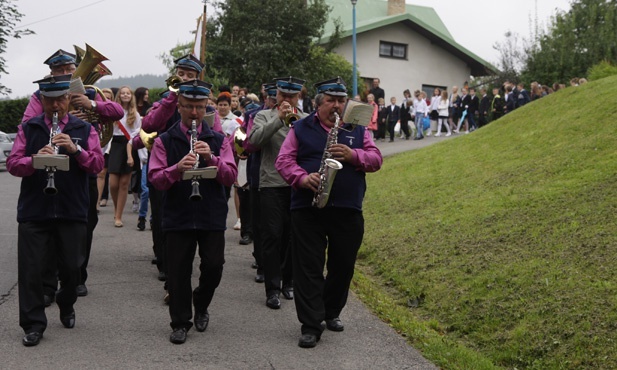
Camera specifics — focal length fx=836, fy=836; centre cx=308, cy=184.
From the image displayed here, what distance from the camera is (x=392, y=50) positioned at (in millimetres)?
45531

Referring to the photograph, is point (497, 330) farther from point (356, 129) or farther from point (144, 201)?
point (144, 201)

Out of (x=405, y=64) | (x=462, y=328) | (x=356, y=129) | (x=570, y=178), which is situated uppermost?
(x=405, y=64)

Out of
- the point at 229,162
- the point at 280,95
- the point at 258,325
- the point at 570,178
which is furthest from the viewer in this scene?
the point at 570,178

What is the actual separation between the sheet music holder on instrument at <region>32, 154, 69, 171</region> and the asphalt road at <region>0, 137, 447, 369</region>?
1421 mm

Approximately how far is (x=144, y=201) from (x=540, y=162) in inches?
240

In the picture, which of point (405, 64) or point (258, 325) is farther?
point (405, 64)

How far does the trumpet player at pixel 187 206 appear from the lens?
686cm

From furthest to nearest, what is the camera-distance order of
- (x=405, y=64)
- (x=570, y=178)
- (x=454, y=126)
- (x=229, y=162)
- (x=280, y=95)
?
(x=405, y=64) → (x=454, y=126) → (x=570, y=178) → (x=280, y=95) → (x=229, y=162)

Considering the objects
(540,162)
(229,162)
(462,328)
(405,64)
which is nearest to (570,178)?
(540,162)

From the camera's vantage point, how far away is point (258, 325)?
757cm

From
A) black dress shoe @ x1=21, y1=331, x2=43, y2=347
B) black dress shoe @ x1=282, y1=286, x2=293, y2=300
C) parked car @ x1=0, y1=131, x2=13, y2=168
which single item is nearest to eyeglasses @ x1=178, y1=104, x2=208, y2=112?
black dress shoe @ x1=21, y1=331, x2=43, y2=347

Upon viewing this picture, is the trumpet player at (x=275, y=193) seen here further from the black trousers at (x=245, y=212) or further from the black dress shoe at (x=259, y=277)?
the black trousers at (x=245, y=212)

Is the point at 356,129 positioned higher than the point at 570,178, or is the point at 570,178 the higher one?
the point at 356,129

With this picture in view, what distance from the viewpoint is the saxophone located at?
21.9 feet
